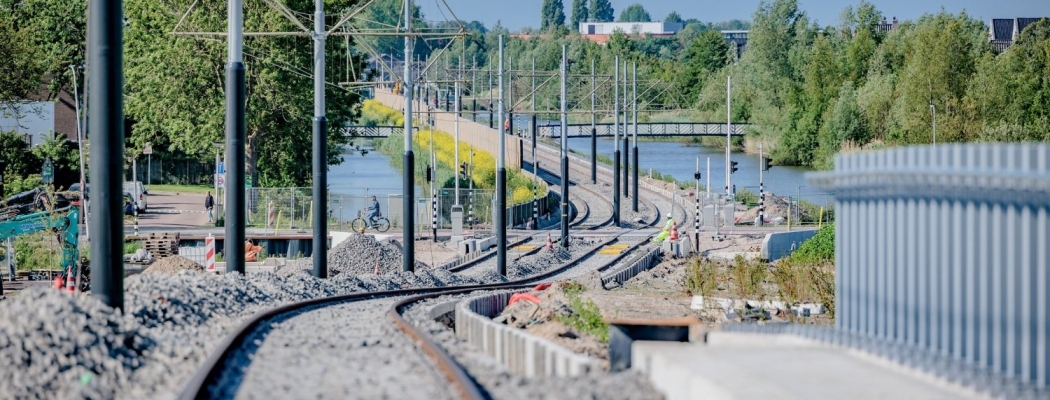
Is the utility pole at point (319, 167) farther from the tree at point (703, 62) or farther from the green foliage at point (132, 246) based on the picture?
the tree at point (703, 62)

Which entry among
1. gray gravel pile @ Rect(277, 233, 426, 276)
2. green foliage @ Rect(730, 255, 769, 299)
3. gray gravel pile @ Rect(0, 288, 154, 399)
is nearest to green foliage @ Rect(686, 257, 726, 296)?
green foliage @ Rect(730, 255, 769, 299)

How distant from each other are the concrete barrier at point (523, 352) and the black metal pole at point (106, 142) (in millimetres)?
3813

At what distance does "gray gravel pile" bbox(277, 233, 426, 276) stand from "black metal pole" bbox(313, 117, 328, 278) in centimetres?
1091

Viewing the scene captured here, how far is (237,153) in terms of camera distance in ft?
75.4

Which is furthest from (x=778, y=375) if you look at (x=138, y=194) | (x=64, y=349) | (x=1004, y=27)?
(x=1004, y=27)

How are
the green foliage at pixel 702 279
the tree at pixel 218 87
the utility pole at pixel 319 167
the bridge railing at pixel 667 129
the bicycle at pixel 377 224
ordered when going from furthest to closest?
1. the bridge railing at pixel 667 129
2. the tree at pixel 218 87
3. the bicycle at pixel 377 224
4. the green foliage at pixel 702 279
5. the utility pole at pixel 319 167

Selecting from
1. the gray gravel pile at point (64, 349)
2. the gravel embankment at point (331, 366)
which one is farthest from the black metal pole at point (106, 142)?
the gravel embankment at point (331, 366)

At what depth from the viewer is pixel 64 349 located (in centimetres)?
1212

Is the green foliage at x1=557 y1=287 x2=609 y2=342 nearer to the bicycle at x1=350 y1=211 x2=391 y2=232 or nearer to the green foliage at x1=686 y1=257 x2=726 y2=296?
the green foliage at x1=686 y1=257 x2=726 y2=296

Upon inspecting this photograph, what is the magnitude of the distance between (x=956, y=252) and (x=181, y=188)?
78.8m

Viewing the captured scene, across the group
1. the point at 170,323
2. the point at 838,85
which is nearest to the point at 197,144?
the point at 170,323

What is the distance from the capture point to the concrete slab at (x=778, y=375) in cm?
952

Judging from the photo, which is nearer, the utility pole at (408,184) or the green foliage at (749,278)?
the green foliage at (749,278)

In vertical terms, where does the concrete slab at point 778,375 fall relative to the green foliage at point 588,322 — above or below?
above
